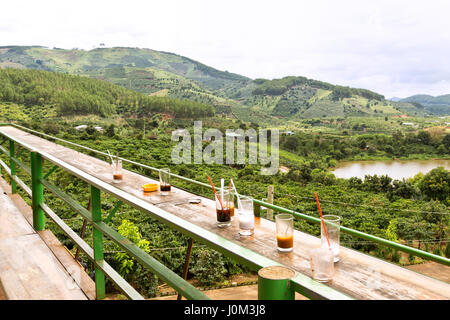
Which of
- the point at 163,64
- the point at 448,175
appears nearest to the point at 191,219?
the point at 448,175

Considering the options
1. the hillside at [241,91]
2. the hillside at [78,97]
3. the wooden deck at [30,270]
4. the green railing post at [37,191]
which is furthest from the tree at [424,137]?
the wooden deck at [30,270]

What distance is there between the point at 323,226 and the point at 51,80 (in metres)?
63.3

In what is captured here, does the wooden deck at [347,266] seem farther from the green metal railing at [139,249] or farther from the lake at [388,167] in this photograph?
the lake at [388,167]

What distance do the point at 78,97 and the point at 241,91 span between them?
74503 mm

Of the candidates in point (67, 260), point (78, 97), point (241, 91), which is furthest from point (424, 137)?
point (241, 91)

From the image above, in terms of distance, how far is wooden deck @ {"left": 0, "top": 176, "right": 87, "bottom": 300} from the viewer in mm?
1441

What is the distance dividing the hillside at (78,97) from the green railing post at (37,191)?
4975 centimetres

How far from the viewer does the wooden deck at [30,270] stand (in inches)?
56.7

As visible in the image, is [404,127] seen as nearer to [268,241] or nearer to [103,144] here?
[103,144]

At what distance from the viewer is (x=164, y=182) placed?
1.62 m

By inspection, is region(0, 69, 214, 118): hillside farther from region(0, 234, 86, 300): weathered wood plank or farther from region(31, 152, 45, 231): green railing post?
region(0, 234, 86, 300): weathered wood plank

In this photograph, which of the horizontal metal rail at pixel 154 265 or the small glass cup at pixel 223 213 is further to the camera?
the small glass cup at pixel 223 213

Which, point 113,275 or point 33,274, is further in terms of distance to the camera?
point 33,274

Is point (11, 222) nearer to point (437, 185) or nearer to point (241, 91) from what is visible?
point (437, 185)
